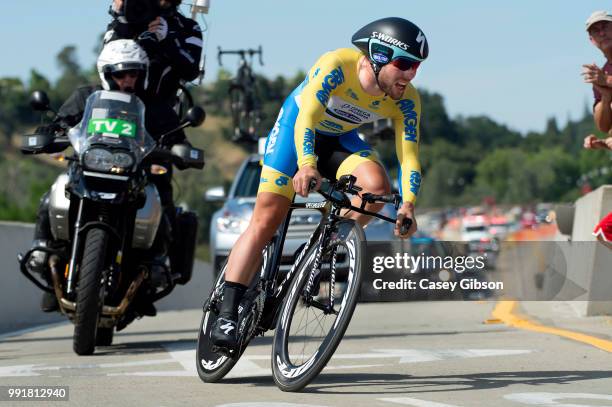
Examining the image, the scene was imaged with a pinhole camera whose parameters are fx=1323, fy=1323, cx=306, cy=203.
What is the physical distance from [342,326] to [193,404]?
74 cm

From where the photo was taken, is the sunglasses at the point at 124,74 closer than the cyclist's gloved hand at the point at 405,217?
No

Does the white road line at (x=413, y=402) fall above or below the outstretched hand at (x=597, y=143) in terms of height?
below

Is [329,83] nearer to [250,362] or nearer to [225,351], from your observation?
[225,351]

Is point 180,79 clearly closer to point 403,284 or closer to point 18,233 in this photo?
point 403,284

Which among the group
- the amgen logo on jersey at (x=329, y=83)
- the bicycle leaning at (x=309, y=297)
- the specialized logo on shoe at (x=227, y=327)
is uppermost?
the amgen logo on jersey at (x=329, y=83)

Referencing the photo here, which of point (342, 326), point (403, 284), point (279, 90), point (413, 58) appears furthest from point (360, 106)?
point (279, 90)

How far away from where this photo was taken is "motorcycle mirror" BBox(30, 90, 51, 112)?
9.02m

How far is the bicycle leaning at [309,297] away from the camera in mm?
5984

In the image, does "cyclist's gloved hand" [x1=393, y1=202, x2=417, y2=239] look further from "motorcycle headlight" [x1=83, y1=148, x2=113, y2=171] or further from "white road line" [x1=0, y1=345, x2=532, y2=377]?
"motorcycle headlight" [x1=83, y1=148, x2=113, y2=171]

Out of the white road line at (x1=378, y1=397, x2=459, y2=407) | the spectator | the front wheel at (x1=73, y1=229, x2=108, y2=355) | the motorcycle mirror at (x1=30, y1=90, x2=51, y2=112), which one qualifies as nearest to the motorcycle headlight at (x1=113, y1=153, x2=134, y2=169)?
the front wheel at (x1=73, y1=229, x2=108, y2=355)

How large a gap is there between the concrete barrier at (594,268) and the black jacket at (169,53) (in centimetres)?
336

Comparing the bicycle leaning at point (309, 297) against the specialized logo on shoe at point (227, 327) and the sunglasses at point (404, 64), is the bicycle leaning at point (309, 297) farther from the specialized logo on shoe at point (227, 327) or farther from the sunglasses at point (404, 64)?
the sunglasses at point (404, 64)

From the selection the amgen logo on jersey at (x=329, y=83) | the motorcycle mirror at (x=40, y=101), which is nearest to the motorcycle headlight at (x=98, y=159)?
the motorcycle mirror at (x=40, y=101)

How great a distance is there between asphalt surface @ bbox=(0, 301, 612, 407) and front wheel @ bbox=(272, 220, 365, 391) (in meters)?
0.13
